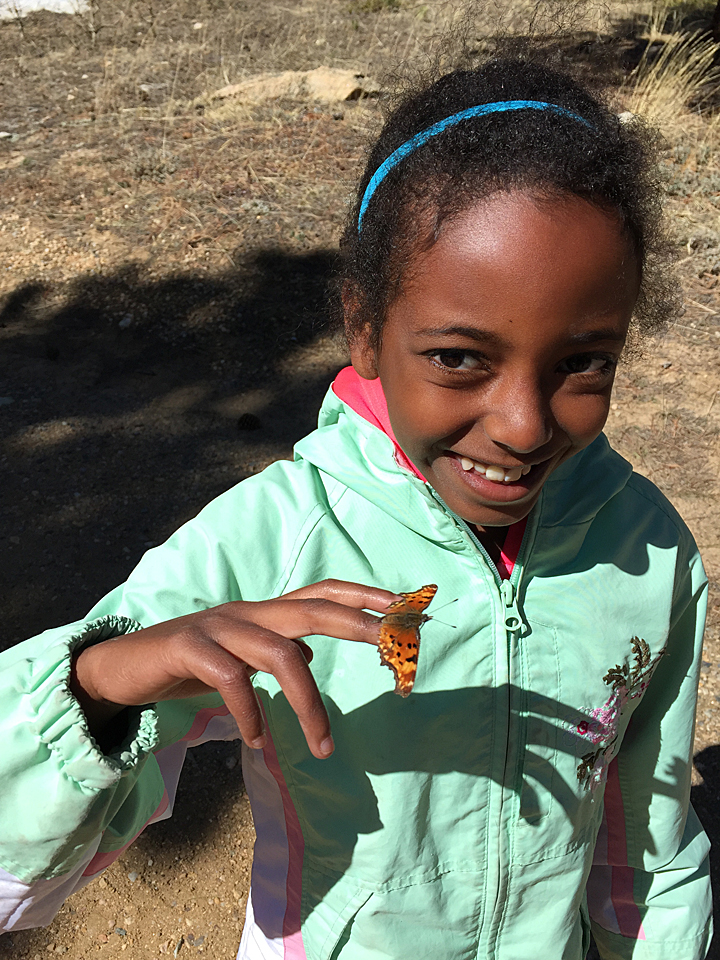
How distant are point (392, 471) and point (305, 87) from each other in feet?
23.3

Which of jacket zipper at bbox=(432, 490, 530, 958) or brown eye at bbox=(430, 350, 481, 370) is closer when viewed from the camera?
brown eye at bbox=(430, 350, 481, 370)

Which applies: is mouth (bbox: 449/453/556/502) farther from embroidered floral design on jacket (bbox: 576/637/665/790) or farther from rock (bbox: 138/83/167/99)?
rock (bbox: 138/83/167/99)

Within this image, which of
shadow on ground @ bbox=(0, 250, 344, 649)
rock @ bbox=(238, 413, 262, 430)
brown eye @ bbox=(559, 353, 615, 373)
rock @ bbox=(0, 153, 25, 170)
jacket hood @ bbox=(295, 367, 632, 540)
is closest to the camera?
brown eye @ bbox=(559, 353, 615, 373)

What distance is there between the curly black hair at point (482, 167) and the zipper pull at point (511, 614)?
432 mm

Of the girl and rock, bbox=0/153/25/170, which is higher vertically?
the girl

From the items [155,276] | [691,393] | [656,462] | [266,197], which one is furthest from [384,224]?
[266,197]

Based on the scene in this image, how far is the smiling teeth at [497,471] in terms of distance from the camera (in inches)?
46.3

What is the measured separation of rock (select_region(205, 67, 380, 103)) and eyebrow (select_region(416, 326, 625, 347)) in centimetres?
691

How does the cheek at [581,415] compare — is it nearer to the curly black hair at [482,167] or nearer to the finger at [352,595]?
the curly black hair at [482,167]

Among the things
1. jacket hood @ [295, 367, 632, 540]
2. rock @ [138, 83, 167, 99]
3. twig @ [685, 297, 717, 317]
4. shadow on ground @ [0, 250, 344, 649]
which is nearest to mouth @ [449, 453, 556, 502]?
jacket hood @ [295, 367, 632, 540]

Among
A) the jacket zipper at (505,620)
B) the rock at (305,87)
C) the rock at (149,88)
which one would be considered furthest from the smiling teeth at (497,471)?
the rock at (149,88)

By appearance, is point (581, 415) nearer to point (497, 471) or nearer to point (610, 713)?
point (497, 471)

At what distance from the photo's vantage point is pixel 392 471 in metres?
1.30

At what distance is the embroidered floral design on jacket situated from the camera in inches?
54.6
